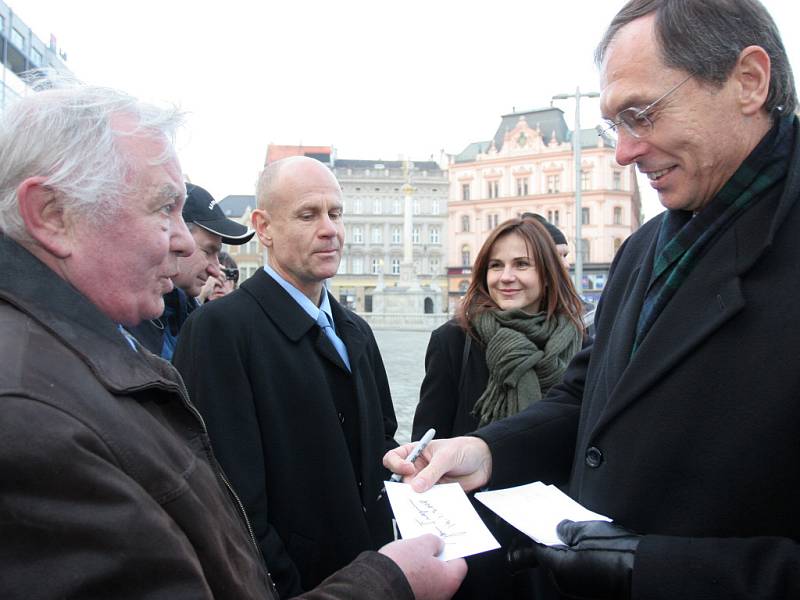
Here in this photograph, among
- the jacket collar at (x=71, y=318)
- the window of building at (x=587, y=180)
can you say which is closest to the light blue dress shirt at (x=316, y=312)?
the jacket collar at (x=71, y=318)

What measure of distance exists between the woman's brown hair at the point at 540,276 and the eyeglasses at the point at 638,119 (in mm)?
2077

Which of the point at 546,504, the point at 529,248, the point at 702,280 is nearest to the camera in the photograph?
the point at 702,280

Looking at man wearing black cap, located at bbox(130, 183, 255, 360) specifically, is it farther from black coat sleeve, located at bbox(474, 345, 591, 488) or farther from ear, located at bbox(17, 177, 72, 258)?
ear, located at bbox(17, 177, 72, 258)

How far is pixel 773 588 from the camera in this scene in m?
1.40

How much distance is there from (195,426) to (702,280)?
139 centimetres

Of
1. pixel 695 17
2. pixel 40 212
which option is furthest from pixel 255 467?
pixel 695 17

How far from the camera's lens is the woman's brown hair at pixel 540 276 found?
13.1 ft

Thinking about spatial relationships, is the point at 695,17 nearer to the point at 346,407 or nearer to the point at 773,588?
the point at 773,588

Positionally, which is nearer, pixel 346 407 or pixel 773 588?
pixel 773 588

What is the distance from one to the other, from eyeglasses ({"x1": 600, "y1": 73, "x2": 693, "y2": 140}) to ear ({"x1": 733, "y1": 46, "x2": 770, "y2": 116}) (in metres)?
0.14

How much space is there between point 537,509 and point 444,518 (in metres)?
0.28

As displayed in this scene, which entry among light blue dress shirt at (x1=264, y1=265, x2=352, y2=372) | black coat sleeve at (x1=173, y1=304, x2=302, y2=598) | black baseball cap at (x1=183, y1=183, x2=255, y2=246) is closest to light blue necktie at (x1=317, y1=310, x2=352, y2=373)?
light blue dress shirt at (x1=264, y1=265, x2=352, y2=372)

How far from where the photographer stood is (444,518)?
1.86 meters
